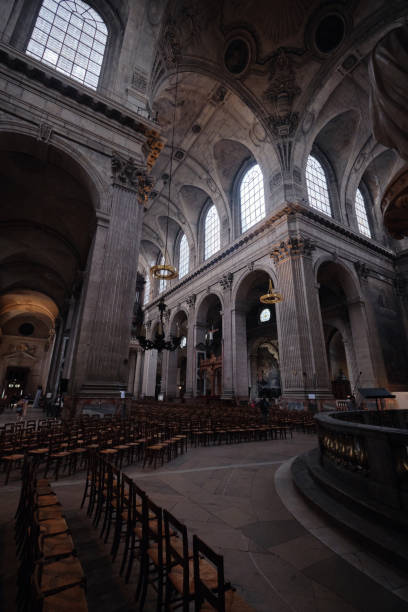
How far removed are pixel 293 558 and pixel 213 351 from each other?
24.0 m

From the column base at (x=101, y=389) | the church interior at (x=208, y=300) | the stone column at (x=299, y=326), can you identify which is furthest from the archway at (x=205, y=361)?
the column base at (x=101, y=389)

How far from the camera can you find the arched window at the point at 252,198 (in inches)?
811

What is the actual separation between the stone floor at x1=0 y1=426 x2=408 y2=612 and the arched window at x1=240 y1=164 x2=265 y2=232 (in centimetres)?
1904

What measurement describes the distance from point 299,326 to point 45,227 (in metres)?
16.2

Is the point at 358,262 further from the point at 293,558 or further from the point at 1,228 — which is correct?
the point at 1,228

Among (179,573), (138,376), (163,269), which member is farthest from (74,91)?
(138,376)

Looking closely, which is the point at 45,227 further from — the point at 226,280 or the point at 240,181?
the point at 240,181

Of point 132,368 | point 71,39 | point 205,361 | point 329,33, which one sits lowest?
point 205,361

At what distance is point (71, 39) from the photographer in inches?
506

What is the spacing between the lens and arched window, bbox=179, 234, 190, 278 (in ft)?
96.3

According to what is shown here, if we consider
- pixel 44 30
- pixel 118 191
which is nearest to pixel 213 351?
pixel 118 191

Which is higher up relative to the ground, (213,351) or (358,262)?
(358,262)

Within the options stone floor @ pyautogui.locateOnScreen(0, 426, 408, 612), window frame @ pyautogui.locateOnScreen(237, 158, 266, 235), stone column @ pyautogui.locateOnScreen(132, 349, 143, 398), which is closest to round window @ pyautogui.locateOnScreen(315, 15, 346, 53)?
window frame @ pyautogui.locateOnScreen(237, 158, 266, 235)

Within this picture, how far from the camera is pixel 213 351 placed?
85.7 feet
